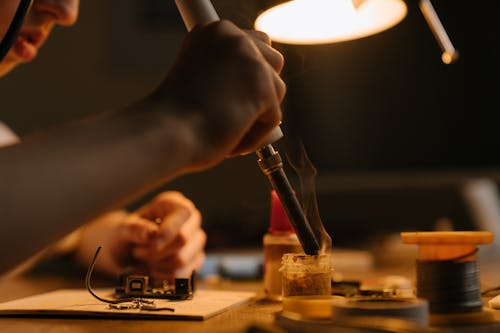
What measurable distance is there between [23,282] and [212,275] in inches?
11.3

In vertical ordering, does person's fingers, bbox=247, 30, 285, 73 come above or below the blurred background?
below

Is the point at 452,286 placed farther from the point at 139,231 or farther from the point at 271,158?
the point at 139,231

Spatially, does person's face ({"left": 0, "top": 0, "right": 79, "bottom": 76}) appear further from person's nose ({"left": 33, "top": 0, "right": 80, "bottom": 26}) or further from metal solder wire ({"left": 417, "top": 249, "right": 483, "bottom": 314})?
metal solder wire ({"left": 417, "top": 249, "right": 483, "bottom": 314})

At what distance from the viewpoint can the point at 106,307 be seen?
0.58 metres

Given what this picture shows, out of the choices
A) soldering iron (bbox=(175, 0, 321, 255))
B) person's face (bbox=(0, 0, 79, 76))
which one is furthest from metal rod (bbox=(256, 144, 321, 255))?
person's face (bbox=(0, 0, 79, 76))

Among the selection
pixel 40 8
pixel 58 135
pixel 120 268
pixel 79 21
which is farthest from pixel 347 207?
pixel 58 135

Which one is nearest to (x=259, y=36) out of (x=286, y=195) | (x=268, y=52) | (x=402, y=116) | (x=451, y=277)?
(x=268, y=52)

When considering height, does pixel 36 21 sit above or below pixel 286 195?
above

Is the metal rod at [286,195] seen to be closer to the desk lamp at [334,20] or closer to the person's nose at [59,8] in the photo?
the desk lamp at [334,20]

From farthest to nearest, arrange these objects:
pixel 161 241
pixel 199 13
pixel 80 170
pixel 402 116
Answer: pixel 402 116 < pixel 161 241 < pixel 199 13 < pixel 80 170

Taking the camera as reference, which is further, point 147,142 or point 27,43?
point 27,43

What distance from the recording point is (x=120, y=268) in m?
0.91

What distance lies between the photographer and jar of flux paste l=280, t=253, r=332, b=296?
0.55 m

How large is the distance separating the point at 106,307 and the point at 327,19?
1.18 feet
